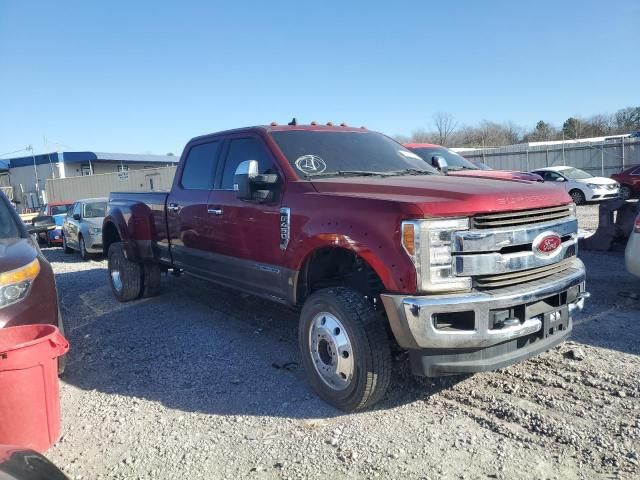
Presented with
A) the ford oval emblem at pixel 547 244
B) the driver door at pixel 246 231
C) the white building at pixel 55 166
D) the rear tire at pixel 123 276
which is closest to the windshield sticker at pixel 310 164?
the driver door at pixel 246 231

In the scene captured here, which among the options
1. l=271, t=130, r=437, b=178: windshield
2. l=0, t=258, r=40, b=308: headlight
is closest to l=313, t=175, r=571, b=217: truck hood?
l=271, t=130, r=437, b=178: windshield

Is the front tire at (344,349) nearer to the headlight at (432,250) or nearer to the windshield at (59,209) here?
the headlight at (432,250)

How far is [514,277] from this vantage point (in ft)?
11.2

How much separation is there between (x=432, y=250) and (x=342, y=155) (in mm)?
1812

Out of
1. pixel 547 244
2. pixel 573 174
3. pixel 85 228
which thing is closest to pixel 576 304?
pixel 547 244

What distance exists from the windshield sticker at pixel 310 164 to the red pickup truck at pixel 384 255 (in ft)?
0.05

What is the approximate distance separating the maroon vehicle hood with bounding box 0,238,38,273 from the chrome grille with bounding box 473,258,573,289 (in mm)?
3313

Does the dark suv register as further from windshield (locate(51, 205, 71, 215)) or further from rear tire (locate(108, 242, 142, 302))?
windshield (locate(51, 205, 71, 215))

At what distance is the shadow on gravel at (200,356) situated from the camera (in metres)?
3.98

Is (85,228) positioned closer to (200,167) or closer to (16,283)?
(200,167)

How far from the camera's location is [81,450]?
11.2ft

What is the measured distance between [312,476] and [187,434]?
1004 mm

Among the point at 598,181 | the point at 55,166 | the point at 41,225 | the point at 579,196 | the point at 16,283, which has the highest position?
the point at 55,166

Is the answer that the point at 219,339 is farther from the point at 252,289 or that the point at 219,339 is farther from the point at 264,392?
the point at 264,392
